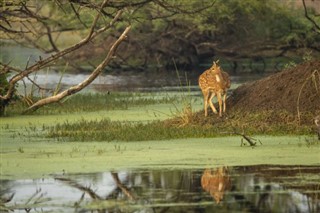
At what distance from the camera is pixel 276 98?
19.6 m

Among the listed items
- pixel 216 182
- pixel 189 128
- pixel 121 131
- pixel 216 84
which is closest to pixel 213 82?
pixel 216 84

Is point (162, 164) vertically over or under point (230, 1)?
under

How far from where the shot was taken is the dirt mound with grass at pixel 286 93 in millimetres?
19094

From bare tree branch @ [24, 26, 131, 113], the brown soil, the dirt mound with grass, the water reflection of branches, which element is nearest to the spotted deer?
the brown soil

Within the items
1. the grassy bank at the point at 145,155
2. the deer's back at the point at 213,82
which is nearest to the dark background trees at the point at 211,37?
the deer's back at the point at 213,82

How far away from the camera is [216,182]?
13141 mm

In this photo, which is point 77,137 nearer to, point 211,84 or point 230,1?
point 211,84

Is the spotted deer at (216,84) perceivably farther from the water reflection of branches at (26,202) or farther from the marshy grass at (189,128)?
the water reflection of branches at (26,202)

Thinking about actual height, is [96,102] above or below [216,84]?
above

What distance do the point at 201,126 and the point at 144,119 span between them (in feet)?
10.0

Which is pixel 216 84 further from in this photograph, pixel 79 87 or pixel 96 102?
pixel 96 102

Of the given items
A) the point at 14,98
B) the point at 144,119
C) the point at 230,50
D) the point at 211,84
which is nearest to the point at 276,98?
the point at 211,84

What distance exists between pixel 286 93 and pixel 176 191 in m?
7.29

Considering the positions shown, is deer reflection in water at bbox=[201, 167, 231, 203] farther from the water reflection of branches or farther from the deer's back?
the deer's back
